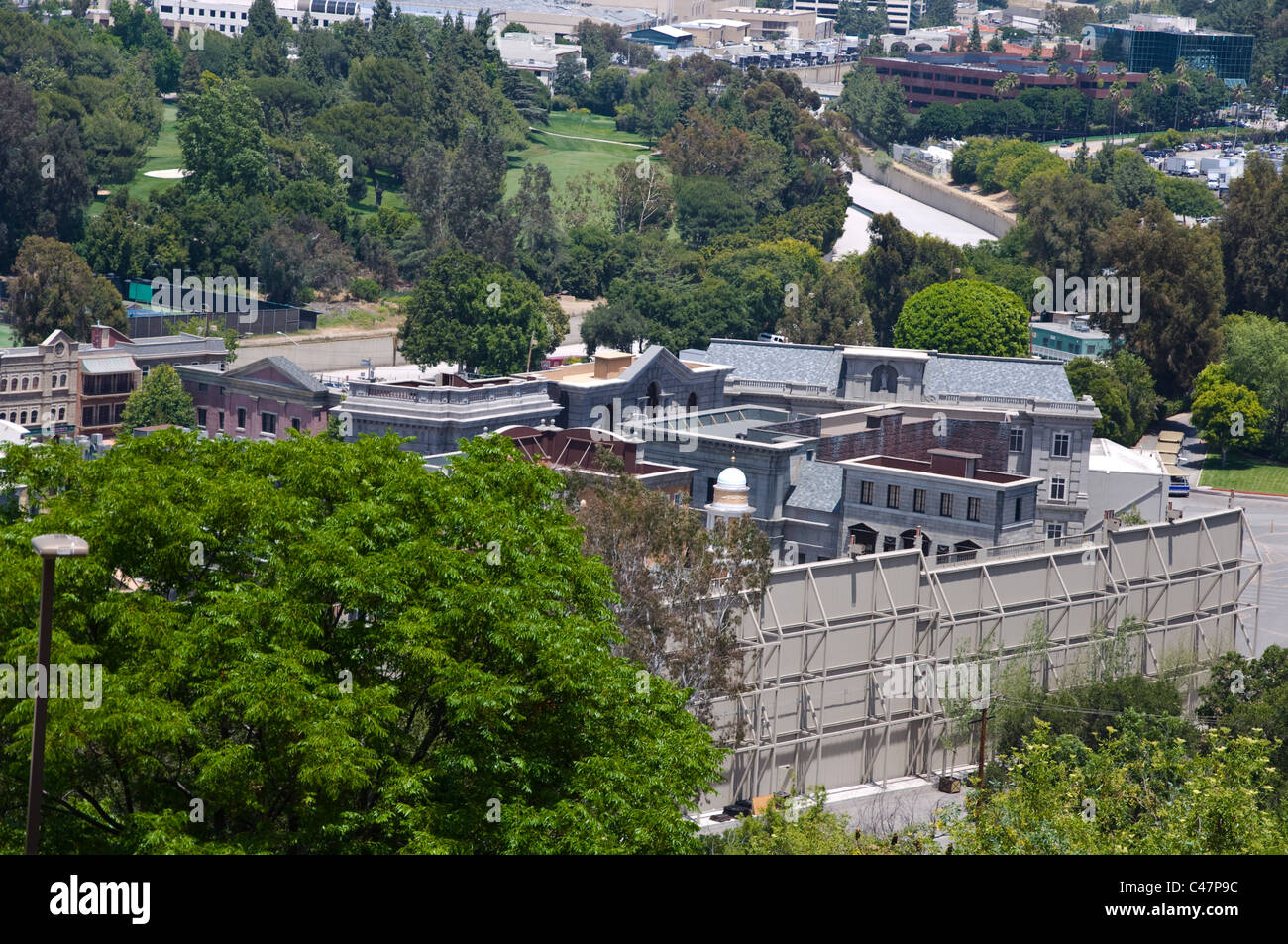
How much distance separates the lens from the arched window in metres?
104

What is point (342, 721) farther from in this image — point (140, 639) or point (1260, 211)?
point (1260, 211)

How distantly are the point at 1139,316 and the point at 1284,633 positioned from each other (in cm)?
6197

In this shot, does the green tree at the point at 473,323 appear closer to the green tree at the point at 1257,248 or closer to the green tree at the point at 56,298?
the green tree at the point at 56,298

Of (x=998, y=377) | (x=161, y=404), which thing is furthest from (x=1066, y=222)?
(x=161, y=404)

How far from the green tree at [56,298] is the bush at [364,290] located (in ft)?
101

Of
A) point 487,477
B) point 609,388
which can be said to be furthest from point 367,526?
point 609,388

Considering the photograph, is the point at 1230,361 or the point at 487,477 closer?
the point at 487,477

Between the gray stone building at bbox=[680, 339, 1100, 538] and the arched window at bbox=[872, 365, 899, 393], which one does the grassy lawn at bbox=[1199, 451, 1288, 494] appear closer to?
the gray stone building at bbox=[680, 339, 1100, 538]

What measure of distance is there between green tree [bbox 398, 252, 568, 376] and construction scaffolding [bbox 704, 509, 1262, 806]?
258ft

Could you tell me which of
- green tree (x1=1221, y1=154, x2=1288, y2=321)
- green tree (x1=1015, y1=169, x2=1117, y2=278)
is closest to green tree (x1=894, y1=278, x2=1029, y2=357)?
green tree (x1=1221, y1=154, x2=1288, y2=321)

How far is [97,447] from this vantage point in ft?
397

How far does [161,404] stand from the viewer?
126000 mm

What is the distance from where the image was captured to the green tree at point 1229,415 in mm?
135750

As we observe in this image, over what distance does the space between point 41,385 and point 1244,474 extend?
86.8 meters
